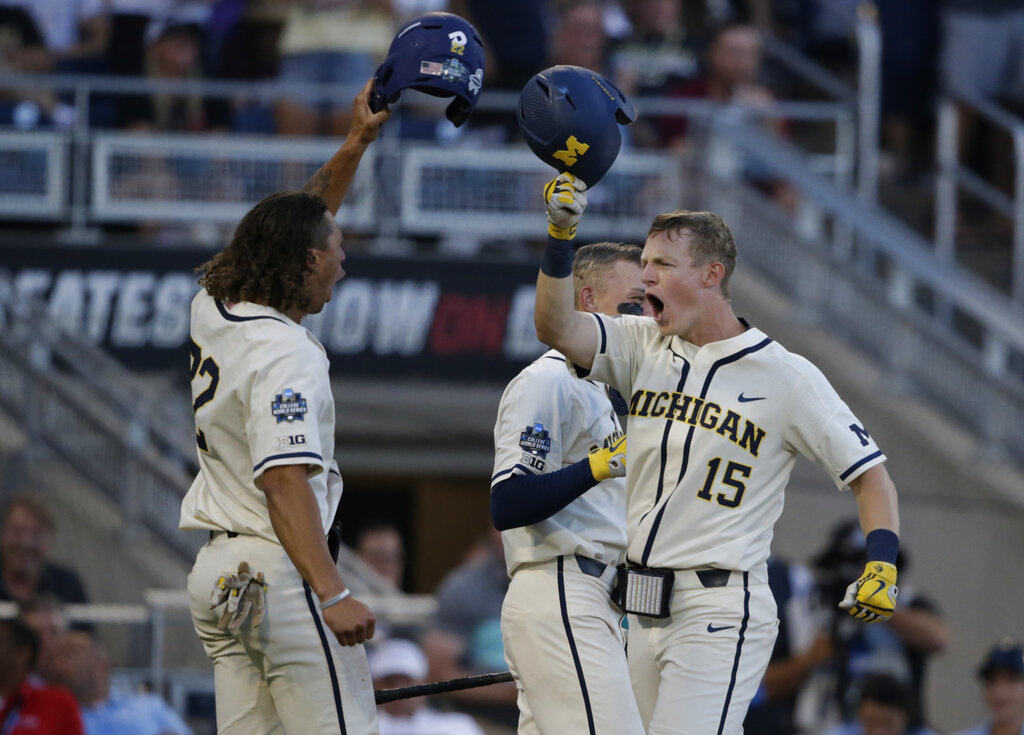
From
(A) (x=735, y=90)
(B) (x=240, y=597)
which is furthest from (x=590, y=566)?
(A) (x=735, y=90)

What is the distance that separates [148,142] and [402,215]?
1.69 meters

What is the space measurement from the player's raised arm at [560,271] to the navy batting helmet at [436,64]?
77 cm

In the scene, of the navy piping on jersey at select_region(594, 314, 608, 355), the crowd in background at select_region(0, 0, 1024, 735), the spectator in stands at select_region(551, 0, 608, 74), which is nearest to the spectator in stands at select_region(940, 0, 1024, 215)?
the crowd in background at select_region(0, 0, 1024, 735)

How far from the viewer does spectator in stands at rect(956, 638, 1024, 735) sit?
8000mm

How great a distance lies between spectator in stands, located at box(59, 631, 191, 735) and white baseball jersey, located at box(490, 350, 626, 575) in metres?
3.23

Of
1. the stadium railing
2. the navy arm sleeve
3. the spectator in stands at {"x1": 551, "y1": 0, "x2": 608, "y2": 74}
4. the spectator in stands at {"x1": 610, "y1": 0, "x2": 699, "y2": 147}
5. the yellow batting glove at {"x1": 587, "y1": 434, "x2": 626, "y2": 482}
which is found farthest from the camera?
the spectator in stands at {"x1": 610, "y1": 0, "x2": 699, "y2": 147}

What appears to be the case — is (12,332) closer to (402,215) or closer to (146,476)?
(146,476)

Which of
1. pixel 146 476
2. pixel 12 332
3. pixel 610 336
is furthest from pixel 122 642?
pixel 610 336

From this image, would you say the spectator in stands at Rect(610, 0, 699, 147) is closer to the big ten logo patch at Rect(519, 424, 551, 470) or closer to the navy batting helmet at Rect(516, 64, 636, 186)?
the navy batting helmet at Rect(516, 64, 636, 186)

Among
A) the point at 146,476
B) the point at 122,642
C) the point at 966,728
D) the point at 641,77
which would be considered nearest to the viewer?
the point at 122,642

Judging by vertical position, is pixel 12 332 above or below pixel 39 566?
above

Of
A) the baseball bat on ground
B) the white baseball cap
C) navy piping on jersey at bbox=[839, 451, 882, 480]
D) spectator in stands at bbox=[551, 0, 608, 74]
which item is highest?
spectator in stands at bbox=[551, 0, 608, 74]

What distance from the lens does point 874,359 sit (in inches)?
445

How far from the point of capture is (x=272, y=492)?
4.62 m
